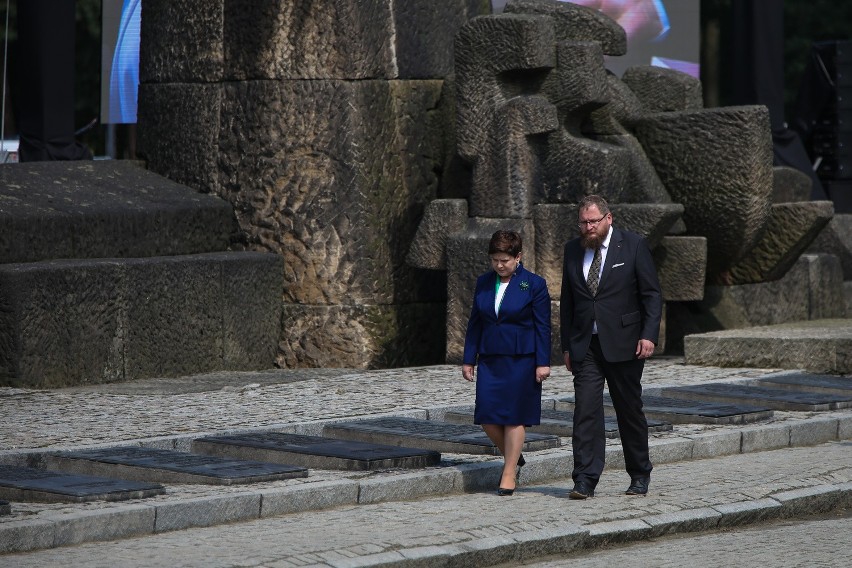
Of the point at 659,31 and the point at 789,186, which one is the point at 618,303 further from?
the point at 659,31

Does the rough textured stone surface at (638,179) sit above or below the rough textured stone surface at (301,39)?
below

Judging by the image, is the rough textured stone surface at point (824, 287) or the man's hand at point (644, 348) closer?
the man's hand at point (644, 348)

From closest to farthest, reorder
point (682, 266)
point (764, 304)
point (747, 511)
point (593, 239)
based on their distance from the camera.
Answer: point (747, 511) < point (593, 239) < point (682, 266) < point (764, 304)

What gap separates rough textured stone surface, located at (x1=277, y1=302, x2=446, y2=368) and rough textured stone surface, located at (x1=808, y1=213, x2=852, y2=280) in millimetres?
4832

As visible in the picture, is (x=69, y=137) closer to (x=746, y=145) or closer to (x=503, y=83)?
(x=503, y=83)

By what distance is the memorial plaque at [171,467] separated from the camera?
7.71 meters

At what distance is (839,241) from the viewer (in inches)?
657

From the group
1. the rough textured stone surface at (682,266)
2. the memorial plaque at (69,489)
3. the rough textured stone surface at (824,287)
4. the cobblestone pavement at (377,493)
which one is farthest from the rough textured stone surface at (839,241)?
the memorial plaque at (69,489)

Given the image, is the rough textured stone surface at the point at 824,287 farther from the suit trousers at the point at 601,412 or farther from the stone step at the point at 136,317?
the suit trousers at the point at 601,412

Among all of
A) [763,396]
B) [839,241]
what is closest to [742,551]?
[763,396]

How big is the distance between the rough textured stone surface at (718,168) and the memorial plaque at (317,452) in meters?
5.47

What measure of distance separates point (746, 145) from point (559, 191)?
152 centimetres

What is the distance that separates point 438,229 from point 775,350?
8.55 ft

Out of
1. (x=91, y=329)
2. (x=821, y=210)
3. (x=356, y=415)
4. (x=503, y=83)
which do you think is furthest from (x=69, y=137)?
(x=821, y=210)
